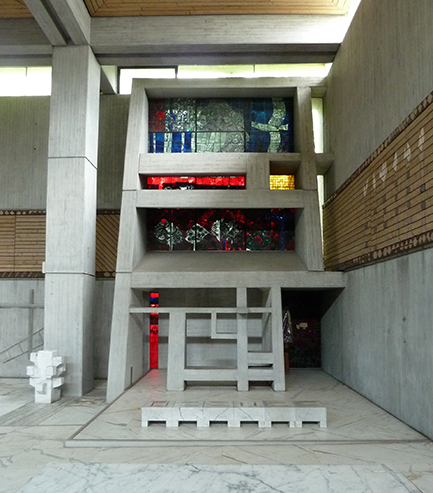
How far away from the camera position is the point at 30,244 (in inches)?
452

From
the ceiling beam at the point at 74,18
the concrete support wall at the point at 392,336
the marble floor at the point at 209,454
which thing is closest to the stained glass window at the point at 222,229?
the concrete support wall at the point at 392,336

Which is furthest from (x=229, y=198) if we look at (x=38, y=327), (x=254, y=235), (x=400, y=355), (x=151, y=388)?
(x=38, y=327)

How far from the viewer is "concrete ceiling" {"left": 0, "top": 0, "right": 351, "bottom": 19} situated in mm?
9477

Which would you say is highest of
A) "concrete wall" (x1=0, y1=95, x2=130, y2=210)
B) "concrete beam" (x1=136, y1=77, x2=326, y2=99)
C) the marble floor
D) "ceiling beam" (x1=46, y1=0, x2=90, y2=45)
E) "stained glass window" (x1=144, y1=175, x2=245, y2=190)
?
"ceiling beam" (x1=46, y1=0, x2=90, y2=45)

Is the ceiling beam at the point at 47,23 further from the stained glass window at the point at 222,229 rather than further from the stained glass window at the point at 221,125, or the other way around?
the stained glass window at the point at 222,229

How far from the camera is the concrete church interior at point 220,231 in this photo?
5.76 meters

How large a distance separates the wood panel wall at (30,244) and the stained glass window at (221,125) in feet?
7.59

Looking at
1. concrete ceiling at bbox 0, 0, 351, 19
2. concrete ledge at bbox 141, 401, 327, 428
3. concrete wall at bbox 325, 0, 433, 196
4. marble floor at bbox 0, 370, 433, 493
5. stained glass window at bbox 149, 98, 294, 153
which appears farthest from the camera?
stained glass window at bbox 149, 98, 294, 153

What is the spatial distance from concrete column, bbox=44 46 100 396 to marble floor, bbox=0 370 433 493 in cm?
165

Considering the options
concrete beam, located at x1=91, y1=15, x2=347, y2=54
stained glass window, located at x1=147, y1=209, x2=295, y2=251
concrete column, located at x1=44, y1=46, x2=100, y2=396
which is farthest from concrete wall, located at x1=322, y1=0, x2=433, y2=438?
concrete column, located at x1=44, y1=46, x2=100, y2=396

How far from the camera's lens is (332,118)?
10336 mm

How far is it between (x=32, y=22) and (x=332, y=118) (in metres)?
6.38

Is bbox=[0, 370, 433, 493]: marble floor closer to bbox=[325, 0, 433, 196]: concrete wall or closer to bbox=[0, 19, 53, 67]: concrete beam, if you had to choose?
bbox=[325, 0, 433, 196]: concrete wall

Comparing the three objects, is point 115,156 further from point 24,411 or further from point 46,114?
point 24,411
